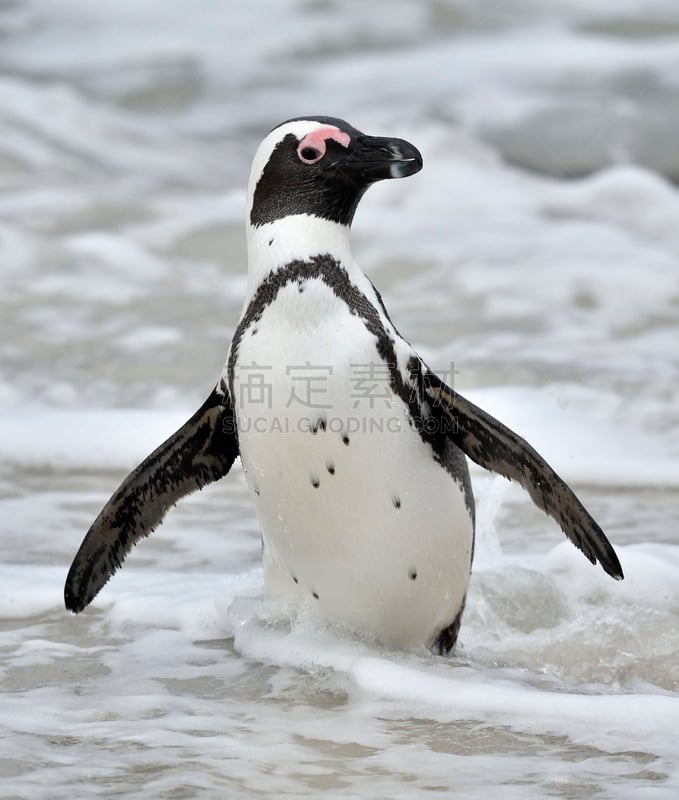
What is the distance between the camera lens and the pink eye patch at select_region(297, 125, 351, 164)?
9.30ft

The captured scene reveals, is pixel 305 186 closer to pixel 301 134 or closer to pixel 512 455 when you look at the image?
pixel 301 134

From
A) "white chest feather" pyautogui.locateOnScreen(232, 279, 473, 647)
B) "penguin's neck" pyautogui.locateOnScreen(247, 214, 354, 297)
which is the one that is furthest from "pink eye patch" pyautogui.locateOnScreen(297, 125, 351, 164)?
"white chest feather" pyautogui.locateOnScreen(232, 279, 473, 647)

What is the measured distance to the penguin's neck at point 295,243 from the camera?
2.81 m

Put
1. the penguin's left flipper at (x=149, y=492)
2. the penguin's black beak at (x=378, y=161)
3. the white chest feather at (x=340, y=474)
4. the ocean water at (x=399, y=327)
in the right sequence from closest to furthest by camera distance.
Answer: the ocean water at (x=399, y=327), the white chest feather at (x=340, y=474), the penguin's black beak at (x=378, y=161), the penguin's left flipper at (x=149, y=492)

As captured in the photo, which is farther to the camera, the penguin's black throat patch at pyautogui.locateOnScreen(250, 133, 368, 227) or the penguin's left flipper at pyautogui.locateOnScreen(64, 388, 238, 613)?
the penguin's left flipper at pyautogui.locateOnScreen(64, 388, 238, 613)

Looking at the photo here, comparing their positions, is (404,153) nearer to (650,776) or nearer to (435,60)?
(650,776)

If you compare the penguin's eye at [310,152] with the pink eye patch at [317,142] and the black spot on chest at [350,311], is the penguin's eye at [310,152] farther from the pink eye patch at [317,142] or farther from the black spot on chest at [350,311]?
the black spot on chest at [350,311]

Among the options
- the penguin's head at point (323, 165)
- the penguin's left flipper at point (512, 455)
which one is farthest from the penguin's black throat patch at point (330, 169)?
the penguin's left flipper at point (512, 455)

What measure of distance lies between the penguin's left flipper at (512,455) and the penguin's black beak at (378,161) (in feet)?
1.49

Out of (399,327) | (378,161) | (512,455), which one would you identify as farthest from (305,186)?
(399,327)

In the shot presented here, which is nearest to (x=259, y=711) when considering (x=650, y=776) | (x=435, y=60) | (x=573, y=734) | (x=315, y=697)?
(x=315, y=697)

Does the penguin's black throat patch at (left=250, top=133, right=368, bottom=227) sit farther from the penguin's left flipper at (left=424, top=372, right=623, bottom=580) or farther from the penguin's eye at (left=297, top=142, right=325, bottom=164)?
the penguin's left flipper at (left=424, top=372, right=623, bottom=580)

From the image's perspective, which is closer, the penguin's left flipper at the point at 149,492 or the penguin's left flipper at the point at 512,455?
the penguin's left flipper at the point at 512,455

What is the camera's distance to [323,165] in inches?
112
